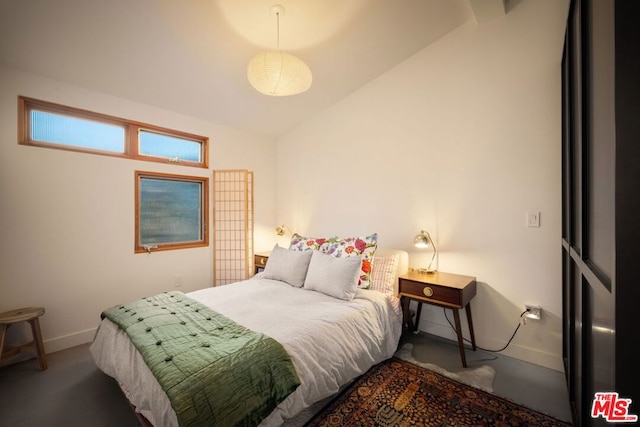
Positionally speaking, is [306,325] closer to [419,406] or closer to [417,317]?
[419,406]

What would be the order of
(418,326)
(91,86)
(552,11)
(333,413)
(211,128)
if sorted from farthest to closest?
1. (211,128)
2. (418,326)
3. (91,86)
4. (552,11)
5. (333,413)

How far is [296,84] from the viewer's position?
7.02 feet

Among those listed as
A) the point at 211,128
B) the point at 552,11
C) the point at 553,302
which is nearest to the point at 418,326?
the point at 553,302

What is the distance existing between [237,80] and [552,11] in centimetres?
284

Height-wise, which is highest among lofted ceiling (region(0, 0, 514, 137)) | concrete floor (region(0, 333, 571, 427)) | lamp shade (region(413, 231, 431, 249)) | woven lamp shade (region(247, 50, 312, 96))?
lofted ceiling (region(0, 0, 514, 137))

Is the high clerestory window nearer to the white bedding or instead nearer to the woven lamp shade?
the white bedding

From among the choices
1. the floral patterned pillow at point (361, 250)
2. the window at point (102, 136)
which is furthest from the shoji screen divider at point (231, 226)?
the floral patterned pillow at point (361, 250)

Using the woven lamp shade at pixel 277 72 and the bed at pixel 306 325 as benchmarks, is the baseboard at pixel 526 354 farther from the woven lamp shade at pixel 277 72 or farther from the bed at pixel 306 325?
the woven lamp shade at pixel 277 72

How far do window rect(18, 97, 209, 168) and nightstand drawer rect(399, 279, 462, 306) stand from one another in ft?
9.45

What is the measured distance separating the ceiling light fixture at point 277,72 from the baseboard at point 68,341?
2917mm

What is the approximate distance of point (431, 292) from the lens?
226cm

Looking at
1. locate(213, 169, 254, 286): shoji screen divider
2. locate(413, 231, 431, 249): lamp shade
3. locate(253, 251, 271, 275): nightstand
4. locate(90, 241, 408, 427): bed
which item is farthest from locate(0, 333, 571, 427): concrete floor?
locate(253, 251, 271, 275): nightstand

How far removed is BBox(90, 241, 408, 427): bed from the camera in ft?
4.64

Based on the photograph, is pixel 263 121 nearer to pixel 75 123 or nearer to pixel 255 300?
pixel 75 123
